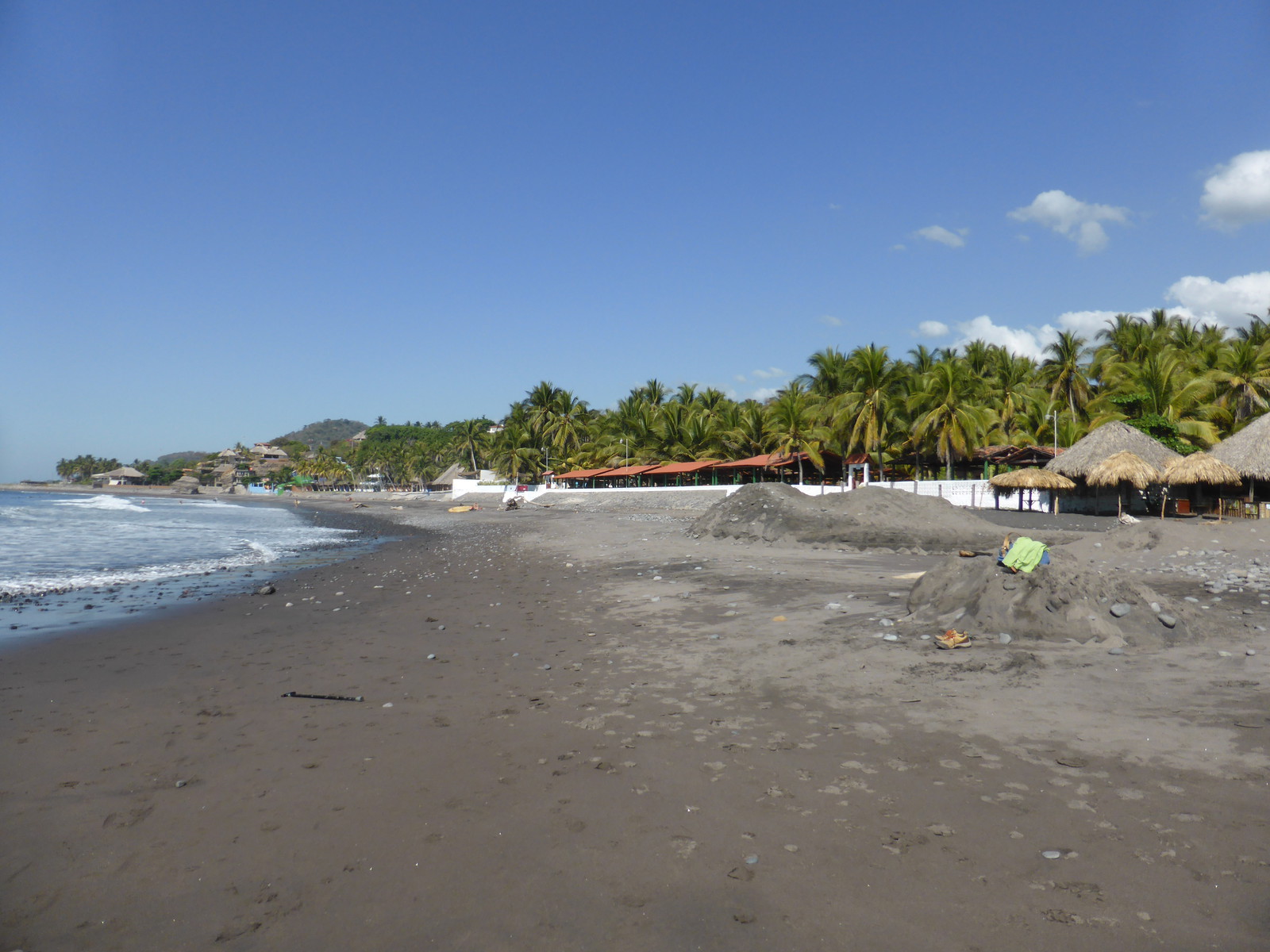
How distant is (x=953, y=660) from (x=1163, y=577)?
27.8 ft

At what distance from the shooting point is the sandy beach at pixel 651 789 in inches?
134

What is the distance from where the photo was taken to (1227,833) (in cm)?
387

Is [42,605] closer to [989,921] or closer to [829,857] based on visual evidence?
[829,857]

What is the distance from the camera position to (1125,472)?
3039 cm

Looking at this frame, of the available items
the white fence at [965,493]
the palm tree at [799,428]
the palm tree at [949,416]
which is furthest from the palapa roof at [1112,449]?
the palm tree at [799,428]

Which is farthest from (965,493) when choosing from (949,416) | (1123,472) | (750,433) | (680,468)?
(680,468)

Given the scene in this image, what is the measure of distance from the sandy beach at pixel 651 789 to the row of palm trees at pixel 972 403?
38844 mm

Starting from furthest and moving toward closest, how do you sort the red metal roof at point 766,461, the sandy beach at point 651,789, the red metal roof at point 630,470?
the red metal roof at point 630,470, the red metal roof at point 766,461, the sandy beach at point 651,789

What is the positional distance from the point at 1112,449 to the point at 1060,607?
97.0 ft

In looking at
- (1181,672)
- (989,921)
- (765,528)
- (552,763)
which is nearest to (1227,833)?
(989,921)

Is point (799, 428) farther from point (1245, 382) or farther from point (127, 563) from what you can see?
point (127, 563)

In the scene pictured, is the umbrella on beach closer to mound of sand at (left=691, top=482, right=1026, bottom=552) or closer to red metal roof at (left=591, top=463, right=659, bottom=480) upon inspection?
mound of sand at (left=691, top=482, right=1026, bottom=552)

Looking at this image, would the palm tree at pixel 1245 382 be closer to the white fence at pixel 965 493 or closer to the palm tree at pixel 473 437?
the white fence at pixel 965 493

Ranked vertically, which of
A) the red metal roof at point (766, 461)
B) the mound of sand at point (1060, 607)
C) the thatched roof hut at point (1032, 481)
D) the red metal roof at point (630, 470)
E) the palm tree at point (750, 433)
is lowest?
the mound of sand at point (1060, 607)
